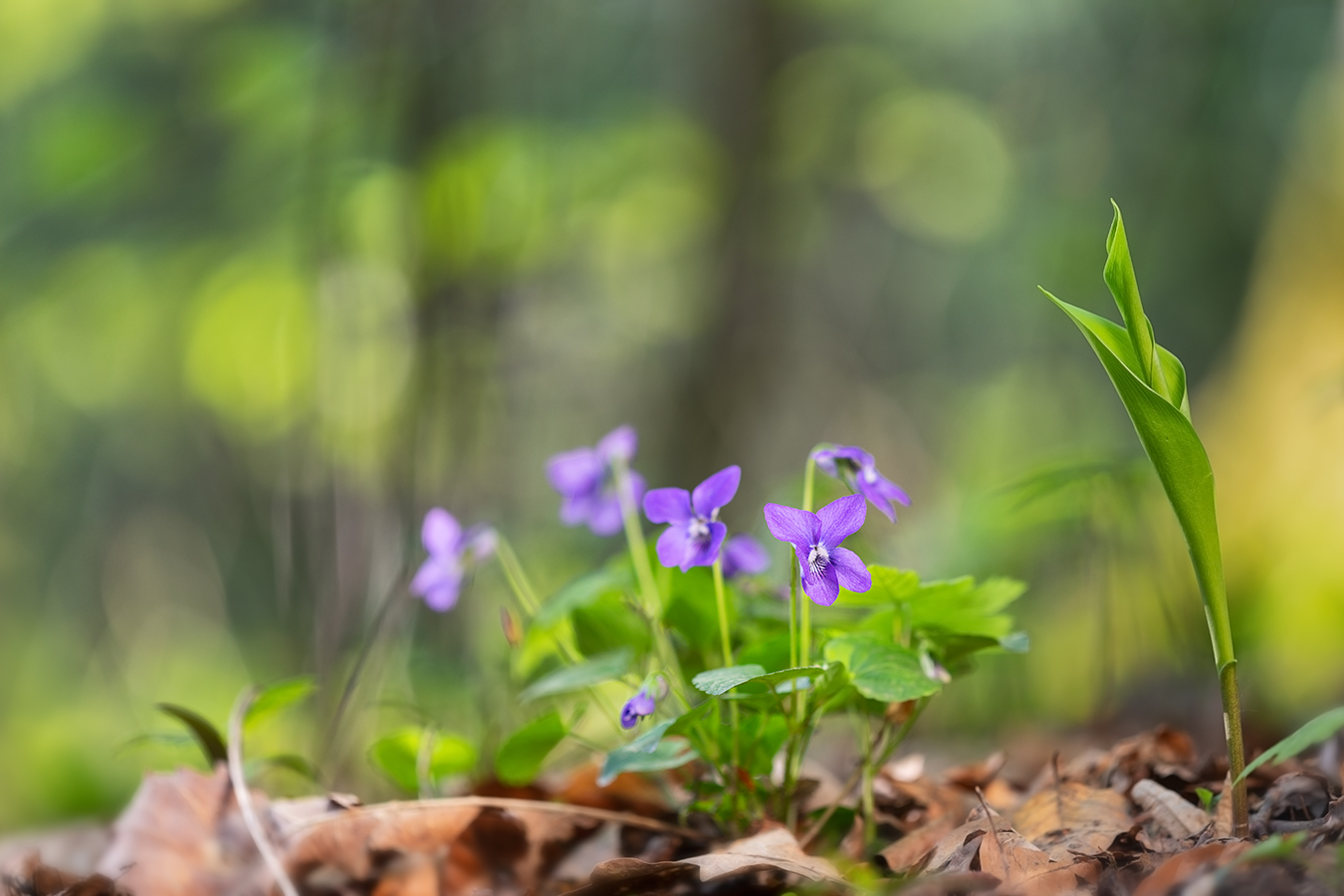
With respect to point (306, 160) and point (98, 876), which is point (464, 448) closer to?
point (306, 160)

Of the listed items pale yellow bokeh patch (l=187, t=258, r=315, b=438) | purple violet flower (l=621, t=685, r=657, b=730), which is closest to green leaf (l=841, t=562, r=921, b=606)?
purple violet flower (l=621, t=685, r=657, b=730)

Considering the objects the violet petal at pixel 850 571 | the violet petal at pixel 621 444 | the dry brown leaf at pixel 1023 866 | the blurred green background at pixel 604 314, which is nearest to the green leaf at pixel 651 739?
the violet petal at pixel 850 571

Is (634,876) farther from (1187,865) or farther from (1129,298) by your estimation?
(1129,298)

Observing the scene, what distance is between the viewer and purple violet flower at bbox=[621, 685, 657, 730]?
0.99 metres

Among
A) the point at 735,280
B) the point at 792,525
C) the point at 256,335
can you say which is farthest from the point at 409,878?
the point at 256,335

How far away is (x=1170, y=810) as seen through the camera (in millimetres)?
968

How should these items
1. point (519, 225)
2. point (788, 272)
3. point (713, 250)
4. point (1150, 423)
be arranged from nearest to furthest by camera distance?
point (1150, 423)
point (519, 225)
point (713, 250)
point (788, 272)

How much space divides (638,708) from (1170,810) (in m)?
0.55

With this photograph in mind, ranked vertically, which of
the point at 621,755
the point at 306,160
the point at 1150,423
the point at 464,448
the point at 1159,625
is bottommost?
the point at 1159,625

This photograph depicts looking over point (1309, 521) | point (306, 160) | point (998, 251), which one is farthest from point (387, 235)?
point (998, 251)

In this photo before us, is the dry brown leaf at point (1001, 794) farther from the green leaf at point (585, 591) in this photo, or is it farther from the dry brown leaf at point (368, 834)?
the dry brown leaf at point (368, 834)

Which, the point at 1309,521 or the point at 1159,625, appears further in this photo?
the point at 1159,625

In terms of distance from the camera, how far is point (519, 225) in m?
Answer: 4.11

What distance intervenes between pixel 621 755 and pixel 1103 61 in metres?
7.56
